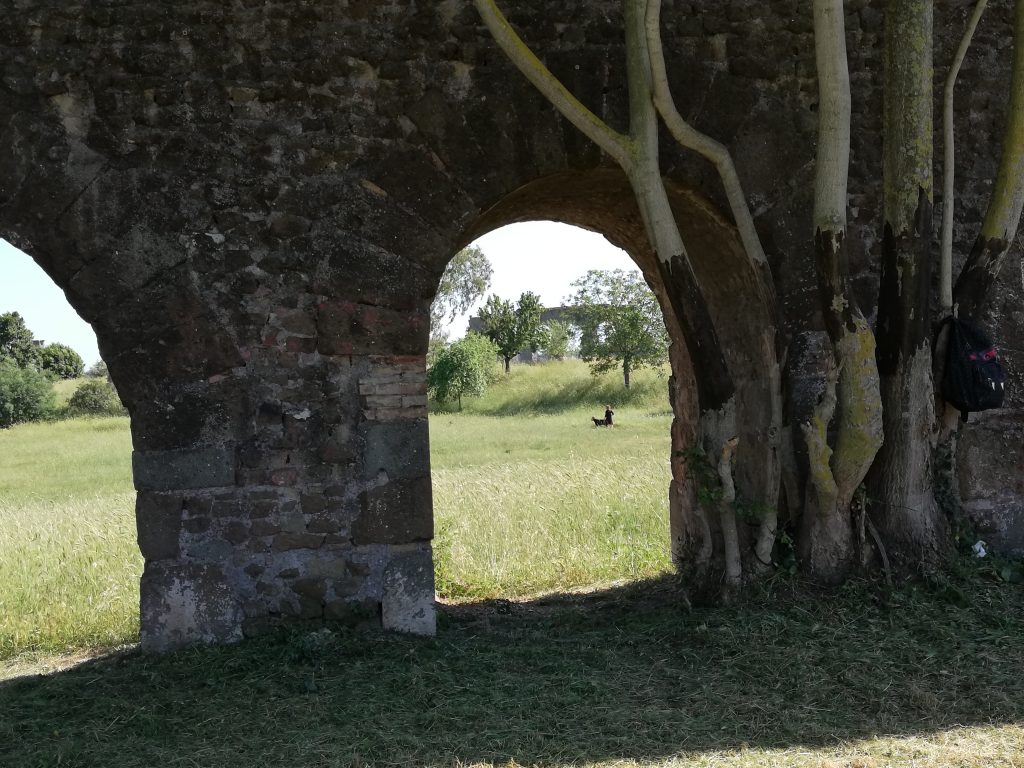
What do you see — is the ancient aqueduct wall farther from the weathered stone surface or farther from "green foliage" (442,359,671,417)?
"green foliage" (442,359,671,417)

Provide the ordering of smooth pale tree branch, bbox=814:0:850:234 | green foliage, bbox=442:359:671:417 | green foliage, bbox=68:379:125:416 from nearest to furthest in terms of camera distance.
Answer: smooth pale tree branch, bbox=814:0:850:234
green foliage, bbox=442:359:671:417
green foliage, bbox=68:379:125:416

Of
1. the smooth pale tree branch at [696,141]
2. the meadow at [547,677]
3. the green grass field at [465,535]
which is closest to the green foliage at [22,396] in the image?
the green grass field at [465,535]

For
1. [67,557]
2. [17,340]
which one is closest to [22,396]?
[17,340]

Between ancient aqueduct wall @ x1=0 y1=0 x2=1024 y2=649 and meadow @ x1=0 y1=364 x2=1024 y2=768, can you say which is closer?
meadow @ x1=0 y1=364 x2=1024 y2=768

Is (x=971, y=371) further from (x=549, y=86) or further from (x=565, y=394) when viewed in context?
(x=565, y=394)

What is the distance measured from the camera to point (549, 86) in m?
4.90

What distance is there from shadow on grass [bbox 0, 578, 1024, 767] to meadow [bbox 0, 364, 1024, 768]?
0.04 feet

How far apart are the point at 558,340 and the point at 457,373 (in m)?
13.9

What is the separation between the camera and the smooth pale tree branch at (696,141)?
16.1ft

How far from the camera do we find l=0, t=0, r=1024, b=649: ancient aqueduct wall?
16.6 feet

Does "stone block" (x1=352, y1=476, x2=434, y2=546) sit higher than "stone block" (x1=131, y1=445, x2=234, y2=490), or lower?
lower

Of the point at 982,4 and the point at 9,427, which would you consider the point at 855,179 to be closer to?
the point at 982,4

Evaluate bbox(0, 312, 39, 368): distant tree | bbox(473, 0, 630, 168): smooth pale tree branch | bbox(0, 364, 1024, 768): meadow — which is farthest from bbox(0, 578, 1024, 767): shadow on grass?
bbox(0, 312, 39, 368): distant tree

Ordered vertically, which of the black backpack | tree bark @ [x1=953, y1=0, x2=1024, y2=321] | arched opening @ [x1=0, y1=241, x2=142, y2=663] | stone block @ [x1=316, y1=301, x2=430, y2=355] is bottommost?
arched opening @ [x1=0, y1=241, x2=142, y2=663]
